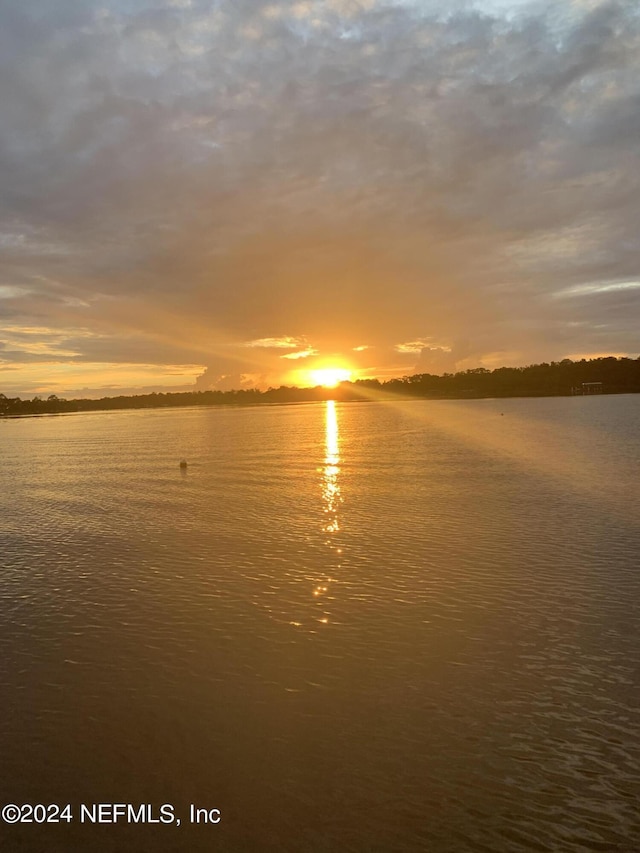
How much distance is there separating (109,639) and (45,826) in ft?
21.8

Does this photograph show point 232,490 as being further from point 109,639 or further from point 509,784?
point 509,784

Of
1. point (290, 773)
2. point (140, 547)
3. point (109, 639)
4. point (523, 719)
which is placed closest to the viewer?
point (290, 773)

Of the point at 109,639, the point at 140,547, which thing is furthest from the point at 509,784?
the point at 140,547

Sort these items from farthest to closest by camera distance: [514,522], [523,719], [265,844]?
1. [514,522]
2. [523,719]
3. [265,844]

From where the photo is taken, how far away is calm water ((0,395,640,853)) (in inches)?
363

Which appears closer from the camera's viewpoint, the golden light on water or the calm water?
the calm water

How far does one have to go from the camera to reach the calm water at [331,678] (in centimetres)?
921

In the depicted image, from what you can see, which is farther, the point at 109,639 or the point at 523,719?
the point at 109,639

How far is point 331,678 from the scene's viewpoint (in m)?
13.3

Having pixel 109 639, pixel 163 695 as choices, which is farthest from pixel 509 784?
pixel 109 639

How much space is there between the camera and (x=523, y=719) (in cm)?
1145

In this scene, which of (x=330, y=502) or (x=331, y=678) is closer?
(x=331, y=678)

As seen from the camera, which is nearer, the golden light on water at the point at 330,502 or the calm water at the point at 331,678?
the calm water at the point at 331,678

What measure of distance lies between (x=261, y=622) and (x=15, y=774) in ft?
23.7
